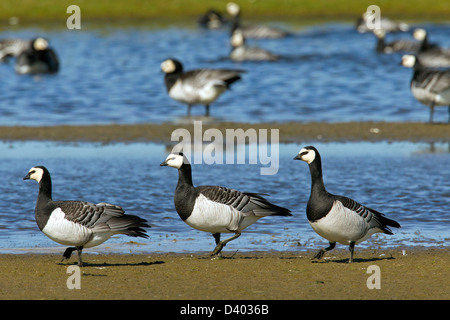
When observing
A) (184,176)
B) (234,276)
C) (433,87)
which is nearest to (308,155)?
(184,176)

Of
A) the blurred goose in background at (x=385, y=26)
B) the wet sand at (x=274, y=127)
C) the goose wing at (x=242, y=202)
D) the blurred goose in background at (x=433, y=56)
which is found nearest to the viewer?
the goose wing at (x=242, y=202)

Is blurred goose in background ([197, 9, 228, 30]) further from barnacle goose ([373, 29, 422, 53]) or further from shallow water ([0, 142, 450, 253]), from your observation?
shallow water ([0, 142, 450, 253])

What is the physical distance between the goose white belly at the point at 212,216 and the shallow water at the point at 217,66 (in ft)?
32.6

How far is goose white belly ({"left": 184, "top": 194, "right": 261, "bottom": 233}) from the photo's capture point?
8633mm

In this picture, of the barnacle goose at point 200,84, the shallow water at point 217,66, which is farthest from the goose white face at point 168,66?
the shallow water at point 217,66

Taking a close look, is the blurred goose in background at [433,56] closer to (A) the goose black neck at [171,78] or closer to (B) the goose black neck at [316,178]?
(A) the goose black neck at [171,78]

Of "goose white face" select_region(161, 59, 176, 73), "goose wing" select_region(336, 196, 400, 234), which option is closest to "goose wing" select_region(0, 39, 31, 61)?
"goose white face" select_region(161, 59, 176, 73)

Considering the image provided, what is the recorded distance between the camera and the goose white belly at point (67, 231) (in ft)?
26.2

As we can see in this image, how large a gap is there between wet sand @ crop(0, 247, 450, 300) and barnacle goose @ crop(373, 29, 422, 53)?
22772 mm

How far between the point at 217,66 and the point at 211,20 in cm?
1211

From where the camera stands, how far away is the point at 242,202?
347 inches

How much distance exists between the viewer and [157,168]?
1362 centimetres

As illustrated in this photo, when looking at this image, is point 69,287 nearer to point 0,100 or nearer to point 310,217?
point 310,217
